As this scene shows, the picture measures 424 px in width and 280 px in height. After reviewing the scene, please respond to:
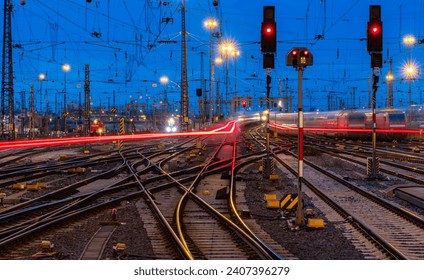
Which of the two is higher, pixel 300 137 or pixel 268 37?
pixel 268 37

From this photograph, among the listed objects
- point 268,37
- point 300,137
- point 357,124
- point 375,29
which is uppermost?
point 375,29

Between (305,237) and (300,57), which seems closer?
(305,237)

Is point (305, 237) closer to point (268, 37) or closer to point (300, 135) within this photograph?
point (300, 135)

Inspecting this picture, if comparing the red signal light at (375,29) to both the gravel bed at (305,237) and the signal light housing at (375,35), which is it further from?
the gravel bed at (305,237)

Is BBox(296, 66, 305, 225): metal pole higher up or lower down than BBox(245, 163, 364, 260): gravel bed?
higher up

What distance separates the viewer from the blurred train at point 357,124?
4062 centimetres

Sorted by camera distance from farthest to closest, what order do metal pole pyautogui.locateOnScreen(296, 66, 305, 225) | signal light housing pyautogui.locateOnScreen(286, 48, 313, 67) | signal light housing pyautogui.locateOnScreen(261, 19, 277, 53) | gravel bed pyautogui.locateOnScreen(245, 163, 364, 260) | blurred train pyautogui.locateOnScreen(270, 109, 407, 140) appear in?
blurred train pyautogui.locateOnScreen(270, 109, 407, 140), signal light housing pyautogui.locateOnScreen(261, 19, 277, 53), signal light housing pyautogui.locateOnScreen(286, 48, 313, 67), metal pole pyautogui.locateOnScreen(296, 66, 305, 225), gravel bed pyautogui.locateOnScreen(245, 163, 364, 260)

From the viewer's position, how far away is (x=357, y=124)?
145 ft

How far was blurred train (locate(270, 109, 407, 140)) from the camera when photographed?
4062 cm

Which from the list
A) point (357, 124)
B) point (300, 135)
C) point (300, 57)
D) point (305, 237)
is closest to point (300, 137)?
point (300, 135)

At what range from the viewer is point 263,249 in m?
8.08

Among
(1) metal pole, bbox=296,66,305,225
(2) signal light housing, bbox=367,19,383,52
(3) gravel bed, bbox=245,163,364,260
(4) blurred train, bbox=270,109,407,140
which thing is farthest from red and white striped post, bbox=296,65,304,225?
(4) blurred train, bbox=270,109,407,140

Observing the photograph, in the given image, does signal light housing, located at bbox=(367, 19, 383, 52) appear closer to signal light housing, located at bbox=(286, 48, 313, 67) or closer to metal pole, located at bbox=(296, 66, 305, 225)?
signal light housing, located at bbox=(286, 48, 313, 67)
